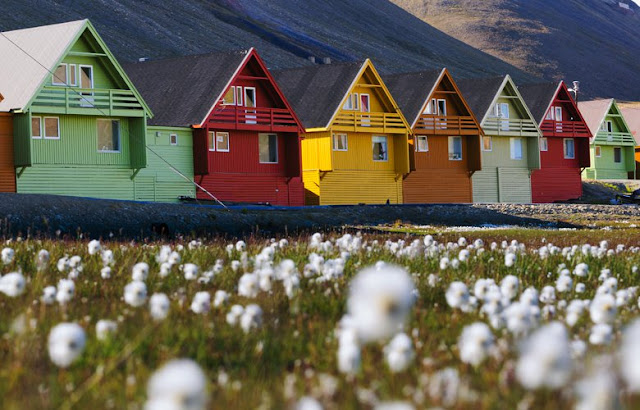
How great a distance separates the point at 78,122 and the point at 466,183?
1019 inches

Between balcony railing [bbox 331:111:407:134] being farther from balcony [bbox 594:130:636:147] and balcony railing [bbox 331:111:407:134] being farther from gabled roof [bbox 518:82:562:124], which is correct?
balcony [bbox 594:130:636:147]

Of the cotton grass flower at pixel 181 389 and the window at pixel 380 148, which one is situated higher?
the window at pixel 380 148

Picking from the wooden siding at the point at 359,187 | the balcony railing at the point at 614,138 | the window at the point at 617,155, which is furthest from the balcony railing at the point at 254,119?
the window at the point at 617,155

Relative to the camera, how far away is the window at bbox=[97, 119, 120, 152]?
47375 millimetres

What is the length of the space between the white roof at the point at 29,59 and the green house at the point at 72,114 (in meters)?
0.04

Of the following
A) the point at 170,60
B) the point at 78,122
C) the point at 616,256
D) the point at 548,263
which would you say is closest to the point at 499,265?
the point at 548,263

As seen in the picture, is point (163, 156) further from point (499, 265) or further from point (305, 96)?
point (499, 265)

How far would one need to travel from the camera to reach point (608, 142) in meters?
85.3

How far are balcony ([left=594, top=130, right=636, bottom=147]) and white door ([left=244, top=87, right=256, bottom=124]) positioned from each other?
38.8m

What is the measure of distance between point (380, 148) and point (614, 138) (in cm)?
3158

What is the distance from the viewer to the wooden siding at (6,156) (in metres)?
44.4

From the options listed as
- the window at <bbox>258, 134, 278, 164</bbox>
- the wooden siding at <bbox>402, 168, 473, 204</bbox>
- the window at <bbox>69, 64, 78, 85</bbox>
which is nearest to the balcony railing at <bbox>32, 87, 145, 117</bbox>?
the window at <bbox>69, 64, 78, 85</bbox>

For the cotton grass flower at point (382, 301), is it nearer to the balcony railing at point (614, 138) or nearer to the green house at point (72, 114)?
the green house at point (72, 114)

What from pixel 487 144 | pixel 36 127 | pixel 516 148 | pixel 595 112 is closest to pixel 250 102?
pixel 36 127
